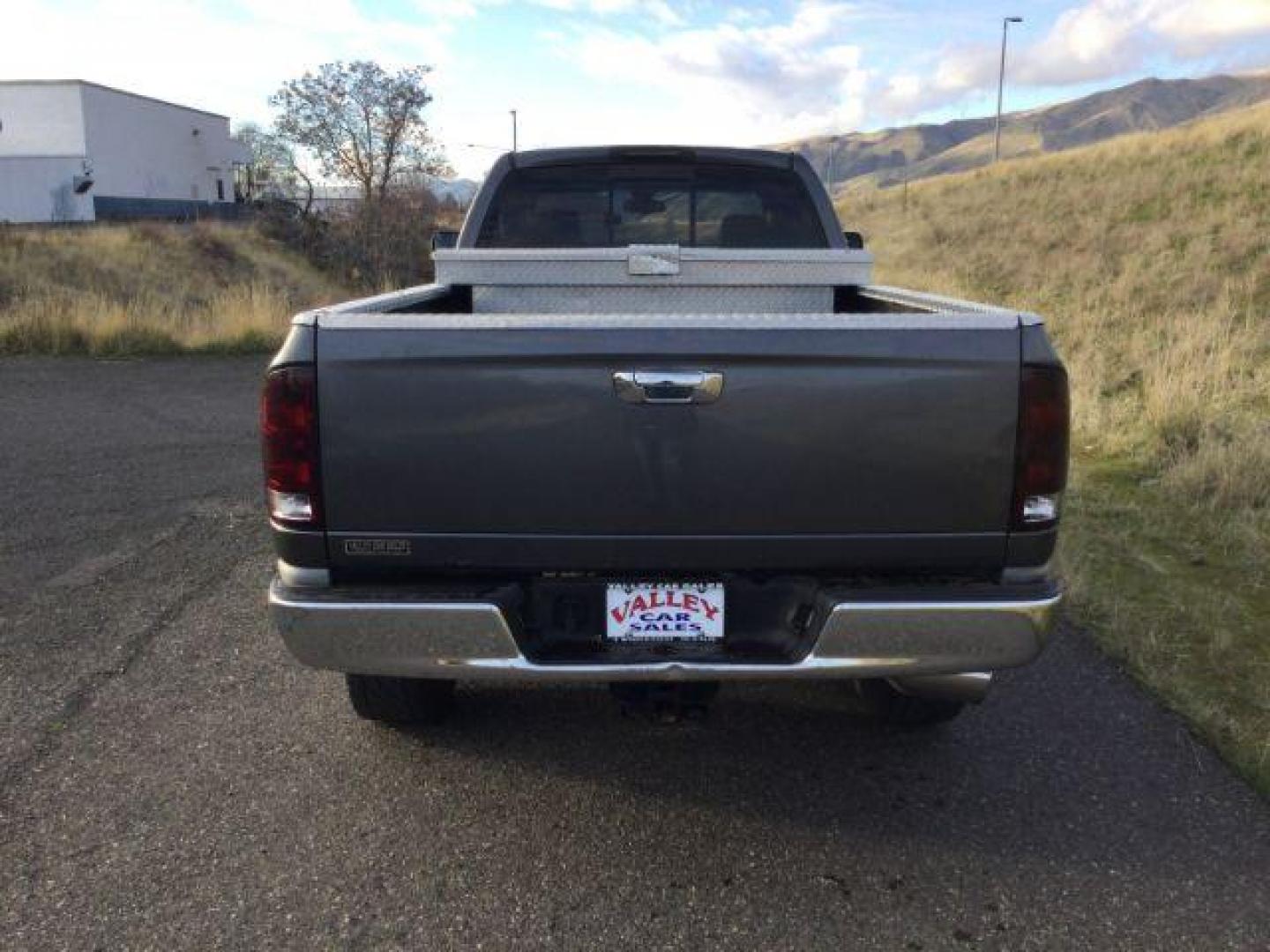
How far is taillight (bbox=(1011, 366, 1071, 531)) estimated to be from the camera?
2.44 metres

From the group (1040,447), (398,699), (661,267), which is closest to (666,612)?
(1040,447)

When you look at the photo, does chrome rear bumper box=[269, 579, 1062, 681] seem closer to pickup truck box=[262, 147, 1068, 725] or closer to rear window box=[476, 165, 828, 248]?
pickup truck box=[262, 147, 1068, 725]

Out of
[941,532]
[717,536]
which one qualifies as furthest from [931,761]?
[717,536]

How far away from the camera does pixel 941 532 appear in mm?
2516

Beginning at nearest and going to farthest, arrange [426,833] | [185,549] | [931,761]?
[426,833] → [931,761] → [185,549]

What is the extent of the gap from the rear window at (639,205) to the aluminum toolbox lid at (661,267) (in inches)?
39.7

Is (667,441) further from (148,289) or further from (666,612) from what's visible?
(148,289)

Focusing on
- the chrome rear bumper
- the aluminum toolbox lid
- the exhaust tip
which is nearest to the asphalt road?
the exhaust tip

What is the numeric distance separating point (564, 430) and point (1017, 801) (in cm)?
181

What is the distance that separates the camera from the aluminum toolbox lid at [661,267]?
3811mm

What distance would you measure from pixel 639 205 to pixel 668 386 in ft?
9.18

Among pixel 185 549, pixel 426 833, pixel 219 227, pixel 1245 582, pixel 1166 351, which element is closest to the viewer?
pixel 426 833

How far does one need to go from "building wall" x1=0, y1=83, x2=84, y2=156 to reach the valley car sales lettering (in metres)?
55.7

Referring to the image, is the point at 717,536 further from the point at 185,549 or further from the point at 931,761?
the point at 185,549
